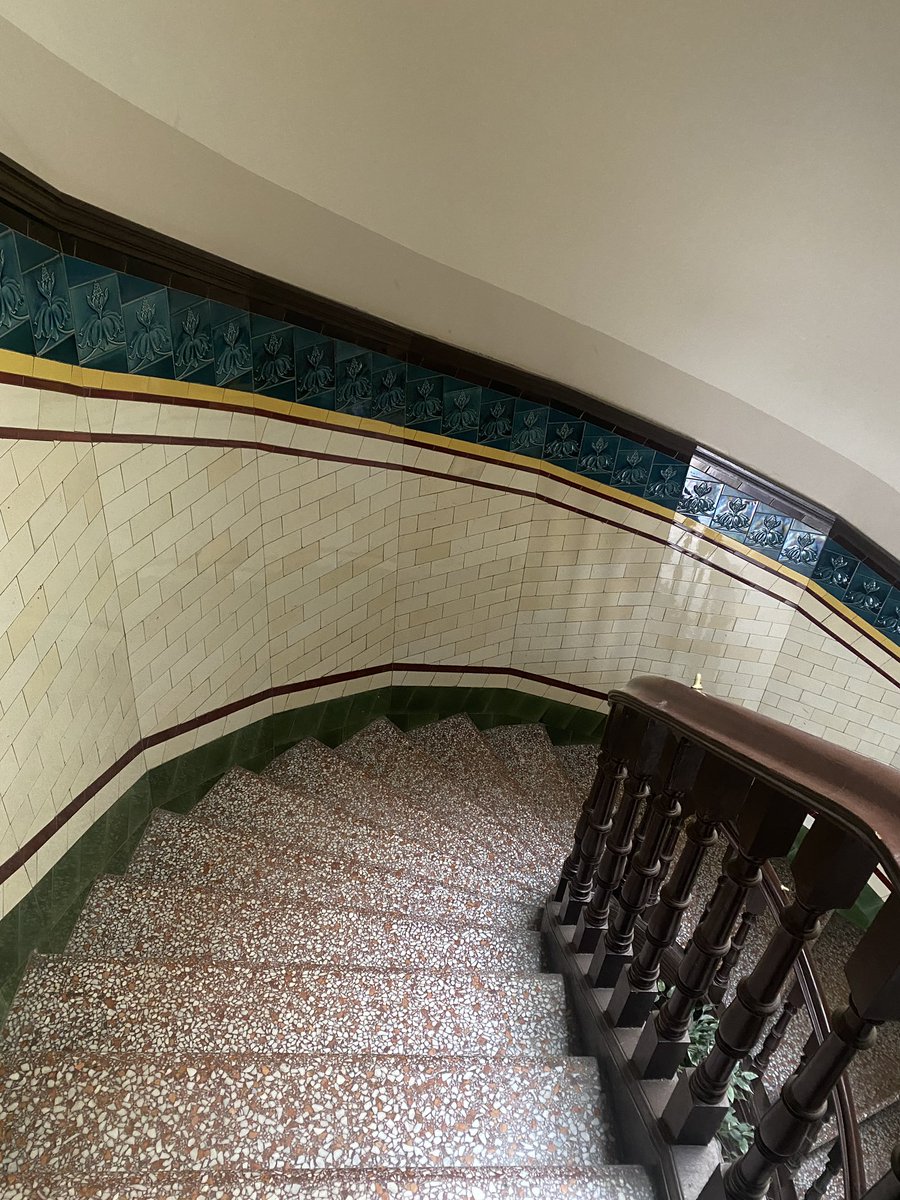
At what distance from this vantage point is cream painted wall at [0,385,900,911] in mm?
1687

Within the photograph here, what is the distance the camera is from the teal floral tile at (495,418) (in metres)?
3.01

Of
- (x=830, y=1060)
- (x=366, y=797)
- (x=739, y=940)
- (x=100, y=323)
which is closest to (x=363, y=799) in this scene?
(x=366, y=797)

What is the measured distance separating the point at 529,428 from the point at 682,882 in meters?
2.24

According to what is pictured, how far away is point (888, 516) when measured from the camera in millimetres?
2986

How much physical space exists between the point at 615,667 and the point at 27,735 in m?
2.76

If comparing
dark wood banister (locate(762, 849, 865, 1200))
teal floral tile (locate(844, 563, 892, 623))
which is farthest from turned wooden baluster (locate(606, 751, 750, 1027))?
teal floral tile (locate(844, 563, 892, 623))

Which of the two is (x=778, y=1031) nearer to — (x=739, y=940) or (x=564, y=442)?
(x=739, y=940)

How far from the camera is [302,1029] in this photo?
162 centimetres

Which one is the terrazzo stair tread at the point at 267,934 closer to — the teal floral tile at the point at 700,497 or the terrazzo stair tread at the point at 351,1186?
the terrazzo stair tread at the point at 351,1186

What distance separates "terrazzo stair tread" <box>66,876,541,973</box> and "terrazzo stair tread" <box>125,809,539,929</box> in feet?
0.23

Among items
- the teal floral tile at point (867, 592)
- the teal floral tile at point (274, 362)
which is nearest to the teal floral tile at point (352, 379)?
the teal floral tile at point (274, 362)

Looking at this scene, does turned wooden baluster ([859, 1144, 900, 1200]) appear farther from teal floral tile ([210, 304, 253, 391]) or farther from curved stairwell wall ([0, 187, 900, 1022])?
teal floral tile ([210, 304, 253, 391])

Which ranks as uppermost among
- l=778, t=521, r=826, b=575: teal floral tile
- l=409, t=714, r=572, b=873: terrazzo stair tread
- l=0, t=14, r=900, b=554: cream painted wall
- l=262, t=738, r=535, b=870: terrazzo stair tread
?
l=0, t=14, r=900, b=554: cream painted wall

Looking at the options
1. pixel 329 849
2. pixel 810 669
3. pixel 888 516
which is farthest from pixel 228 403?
pixel 810 669
